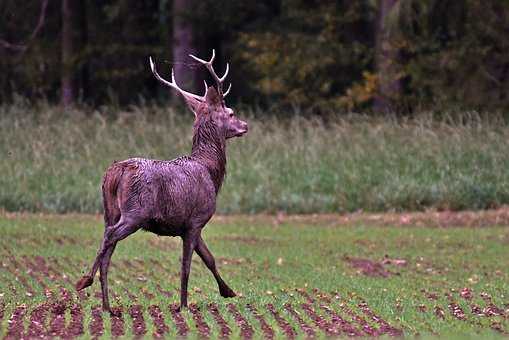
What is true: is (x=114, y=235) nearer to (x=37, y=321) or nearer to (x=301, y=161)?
(x=37, y=321)

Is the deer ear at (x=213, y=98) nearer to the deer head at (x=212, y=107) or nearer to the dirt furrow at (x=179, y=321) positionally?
the deer head at (x=212, y=107)

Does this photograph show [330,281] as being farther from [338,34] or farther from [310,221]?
[338,34]

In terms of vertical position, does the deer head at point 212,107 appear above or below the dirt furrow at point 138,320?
above

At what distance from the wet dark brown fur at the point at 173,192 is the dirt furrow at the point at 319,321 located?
3.44 feet

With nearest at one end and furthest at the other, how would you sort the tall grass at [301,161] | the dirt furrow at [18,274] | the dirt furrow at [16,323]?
the dirt furrow at [16,323] → the dirt furrow at [18,274] → the tall grass at [301,161]

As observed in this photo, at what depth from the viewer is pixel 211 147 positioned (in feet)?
38.6

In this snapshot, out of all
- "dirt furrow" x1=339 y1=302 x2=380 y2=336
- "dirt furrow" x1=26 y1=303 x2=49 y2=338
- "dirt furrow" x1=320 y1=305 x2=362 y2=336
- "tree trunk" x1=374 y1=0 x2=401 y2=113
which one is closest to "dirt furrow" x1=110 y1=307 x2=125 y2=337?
"dirt furrow" x1=26 y1=303 x2=49 y2=338

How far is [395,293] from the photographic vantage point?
13.7 metres

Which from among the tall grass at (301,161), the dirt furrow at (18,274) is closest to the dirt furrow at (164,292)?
the dirt furrow at (18,274)

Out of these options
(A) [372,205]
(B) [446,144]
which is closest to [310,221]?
(A) [372,205]

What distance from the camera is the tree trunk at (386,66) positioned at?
32575 mm

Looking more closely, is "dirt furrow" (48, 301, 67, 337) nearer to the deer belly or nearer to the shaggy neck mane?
the deer belly

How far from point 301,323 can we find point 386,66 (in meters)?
23.1

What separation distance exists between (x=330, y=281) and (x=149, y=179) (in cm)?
456
